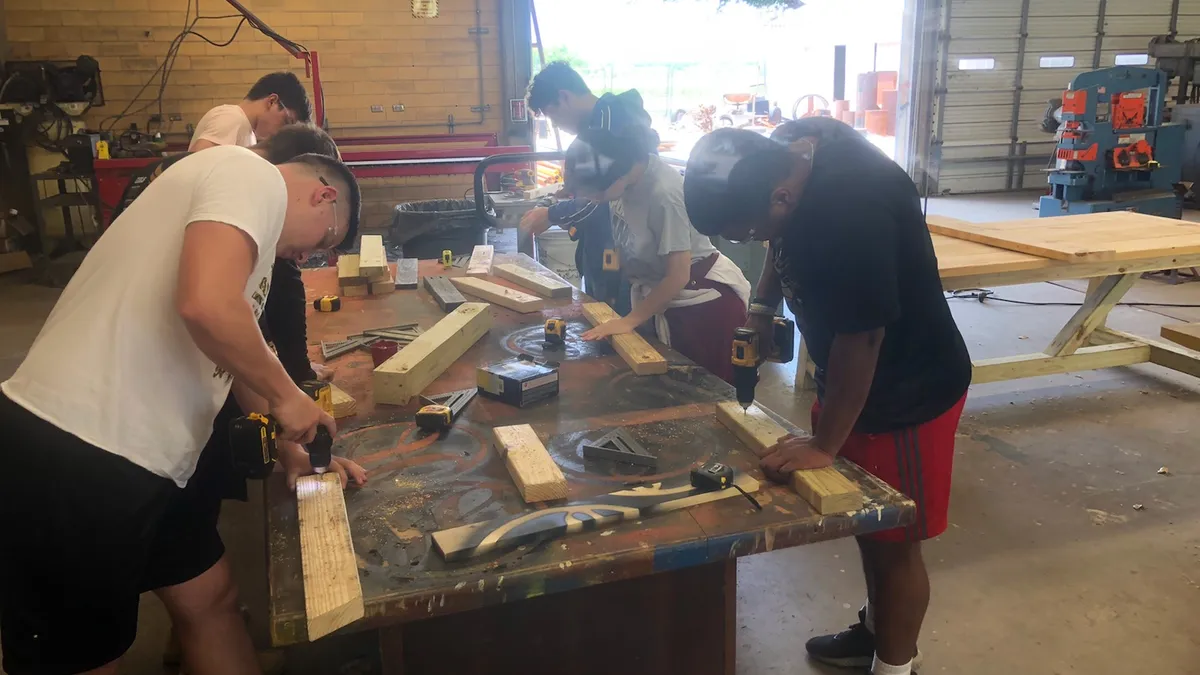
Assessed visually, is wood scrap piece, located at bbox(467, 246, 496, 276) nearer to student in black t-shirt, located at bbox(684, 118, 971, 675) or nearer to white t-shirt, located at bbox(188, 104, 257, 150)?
white t-shirt, located at bbox(188, 104, 257, 150)

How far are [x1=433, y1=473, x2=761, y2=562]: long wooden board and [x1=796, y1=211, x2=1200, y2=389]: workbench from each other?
2.26 m

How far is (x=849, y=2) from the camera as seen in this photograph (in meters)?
11.2

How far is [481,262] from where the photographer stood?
3426 mm

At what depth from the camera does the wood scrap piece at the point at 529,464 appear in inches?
55.3

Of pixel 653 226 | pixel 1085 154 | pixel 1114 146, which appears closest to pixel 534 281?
pixel 653 226

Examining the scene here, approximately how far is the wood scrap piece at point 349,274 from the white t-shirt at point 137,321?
5.54ft

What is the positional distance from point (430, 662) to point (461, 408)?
535 mm

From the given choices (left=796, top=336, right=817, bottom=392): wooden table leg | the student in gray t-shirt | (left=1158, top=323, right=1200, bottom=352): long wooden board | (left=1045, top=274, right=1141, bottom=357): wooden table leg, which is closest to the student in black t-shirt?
the student in gray t-shirt

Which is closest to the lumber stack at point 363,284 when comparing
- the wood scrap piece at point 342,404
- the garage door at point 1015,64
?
the wood scrap piece at point 342,404

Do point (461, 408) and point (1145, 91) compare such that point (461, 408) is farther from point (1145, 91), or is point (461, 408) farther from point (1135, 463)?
point (1145, 91)

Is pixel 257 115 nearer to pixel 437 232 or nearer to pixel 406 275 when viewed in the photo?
pixel 406 275

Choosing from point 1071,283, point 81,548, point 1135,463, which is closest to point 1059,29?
point 1071,283

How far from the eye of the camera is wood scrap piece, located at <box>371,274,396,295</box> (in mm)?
3062

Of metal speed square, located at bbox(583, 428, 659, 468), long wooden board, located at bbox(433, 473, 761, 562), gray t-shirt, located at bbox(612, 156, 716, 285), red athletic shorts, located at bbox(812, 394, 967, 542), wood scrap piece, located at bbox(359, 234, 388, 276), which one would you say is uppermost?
gray t-shirt, located at bbox(612, 156, 716, 285)
